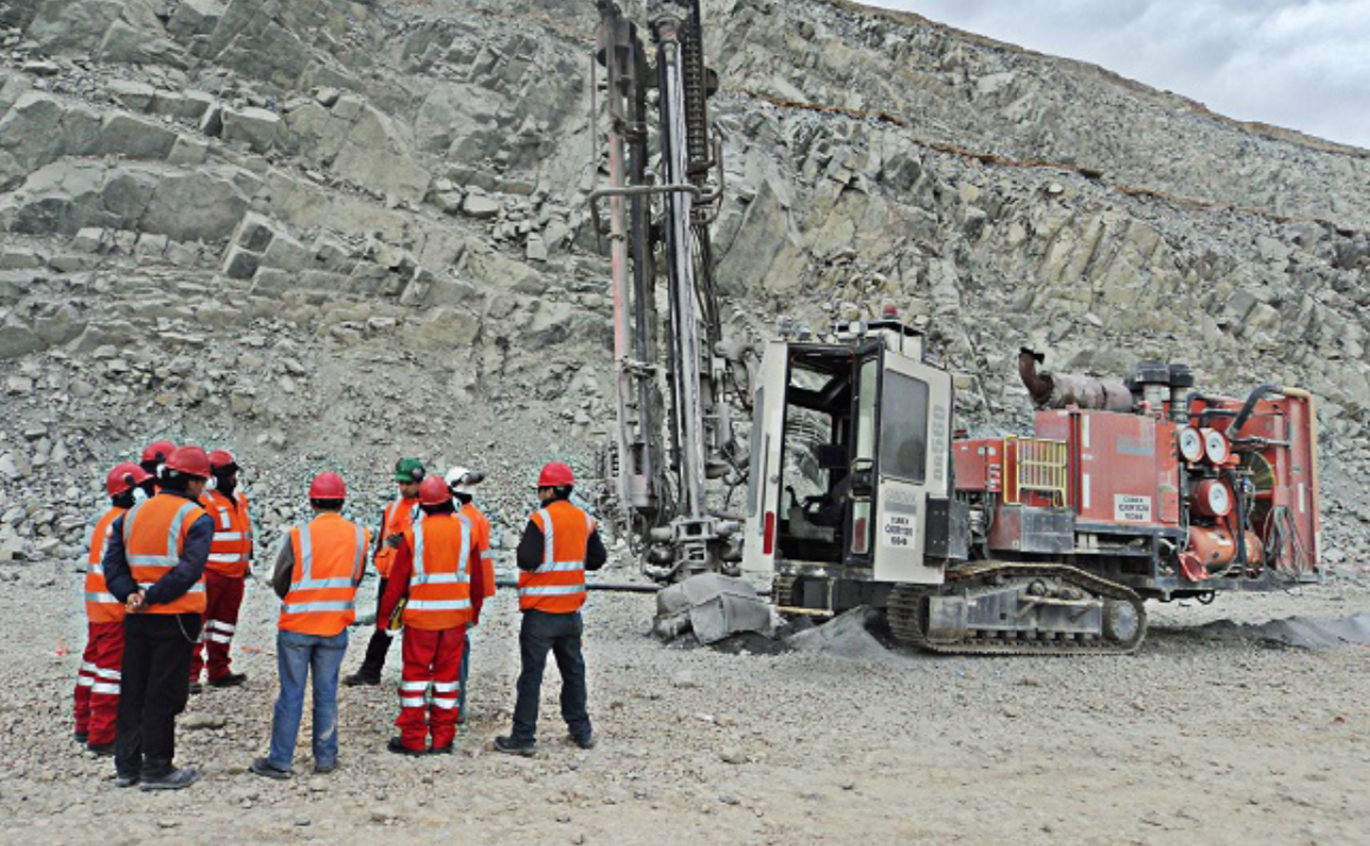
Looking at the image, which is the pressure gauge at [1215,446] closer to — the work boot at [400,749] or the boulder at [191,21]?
the work boot at [400,749]

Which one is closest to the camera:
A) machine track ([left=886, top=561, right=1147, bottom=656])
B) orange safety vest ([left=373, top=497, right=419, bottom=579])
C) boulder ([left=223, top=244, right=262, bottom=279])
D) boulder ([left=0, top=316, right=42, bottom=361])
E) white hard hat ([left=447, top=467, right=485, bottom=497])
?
white hard hat ([left=447, top=467, right=485, bottom=497])

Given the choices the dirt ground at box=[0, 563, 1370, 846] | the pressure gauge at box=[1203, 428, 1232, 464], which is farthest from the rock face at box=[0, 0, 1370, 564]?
the dirt ground at box=[0, 563, 1370, 846]

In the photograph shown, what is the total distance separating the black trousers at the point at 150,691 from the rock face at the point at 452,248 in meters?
8.38

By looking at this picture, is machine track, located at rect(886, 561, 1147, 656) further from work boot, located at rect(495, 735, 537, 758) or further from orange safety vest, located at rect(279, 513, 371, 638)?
orange safety vest, located at rect(279, 513, 371, 638)

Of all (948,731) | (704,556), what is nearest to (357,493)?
(704,556)

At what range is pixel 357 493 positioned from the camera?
14.2m

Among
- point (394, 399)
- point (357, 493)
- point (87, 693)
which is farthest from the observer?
point (394, 399)

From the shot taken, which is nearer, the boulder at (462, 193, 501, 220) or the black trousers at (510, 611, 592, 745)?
the black trousers at (510, 611, 592, 745)

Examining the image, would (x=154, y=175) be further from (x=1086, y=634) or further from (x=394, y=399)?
(x=1086, y=634)

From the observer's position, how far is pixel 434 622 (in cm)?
484

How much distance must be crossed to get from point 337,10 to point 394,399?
901 centimetres

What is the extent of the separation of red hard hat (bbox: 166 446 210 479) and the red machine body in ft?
19.2

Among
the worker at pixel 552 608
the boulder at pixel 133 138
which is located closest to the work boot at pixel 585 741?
the worker at pixel 552 608

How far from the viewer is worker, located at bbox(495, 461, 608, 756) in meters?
4.91
